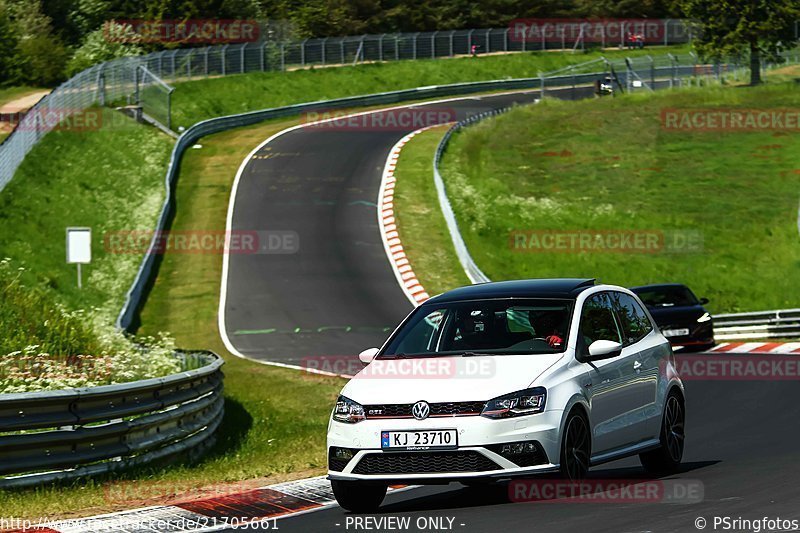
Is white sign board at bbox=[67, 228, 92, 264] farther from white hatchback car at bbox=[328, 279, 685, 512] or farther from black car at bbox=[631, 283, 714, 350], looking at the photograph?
white hatchback car at bbox=[328, 279, 685, 512]

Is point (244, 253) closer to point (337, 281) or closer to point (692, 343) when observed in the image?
point (337, 281)

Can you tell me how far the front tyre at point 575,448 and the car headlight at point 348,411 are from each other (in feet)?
5.00

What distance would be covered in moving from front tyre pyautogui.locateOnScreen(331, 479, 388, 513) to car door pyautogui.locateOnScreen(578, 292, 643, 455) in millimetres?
1756

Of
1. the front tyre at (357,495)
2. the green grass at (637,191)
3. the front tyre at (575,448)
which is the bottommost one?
the green grass at (637,191)

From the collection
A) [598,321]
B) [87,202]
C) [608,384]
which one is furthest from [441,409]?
[87,202]

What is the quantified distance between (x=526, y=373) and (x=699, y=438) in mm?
5972

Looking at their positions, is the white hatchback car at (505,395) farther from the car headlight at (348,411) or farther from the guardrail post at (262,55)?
the guardrail post at (262,55)

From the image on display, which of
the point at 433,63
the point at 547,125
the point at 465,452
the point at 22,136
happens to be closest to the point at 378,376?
the point at 465,452

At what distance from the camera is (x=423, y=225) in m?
42.0

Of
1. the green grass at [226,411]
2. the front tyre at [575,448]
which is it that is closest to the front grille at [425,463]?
the front tyre at [575,448]

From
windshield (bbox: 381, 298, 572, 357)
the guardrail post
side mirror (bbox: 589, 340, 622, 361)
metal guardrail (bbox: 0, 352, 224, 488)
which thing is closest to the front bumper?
side mirror (bbox: 589, 340, 622, 361)

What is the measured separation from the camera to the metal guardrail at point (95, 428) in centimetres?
1183

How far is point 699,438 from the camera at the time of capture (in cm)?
1536

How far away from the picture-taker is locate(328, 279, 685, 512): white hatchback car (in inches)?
384
